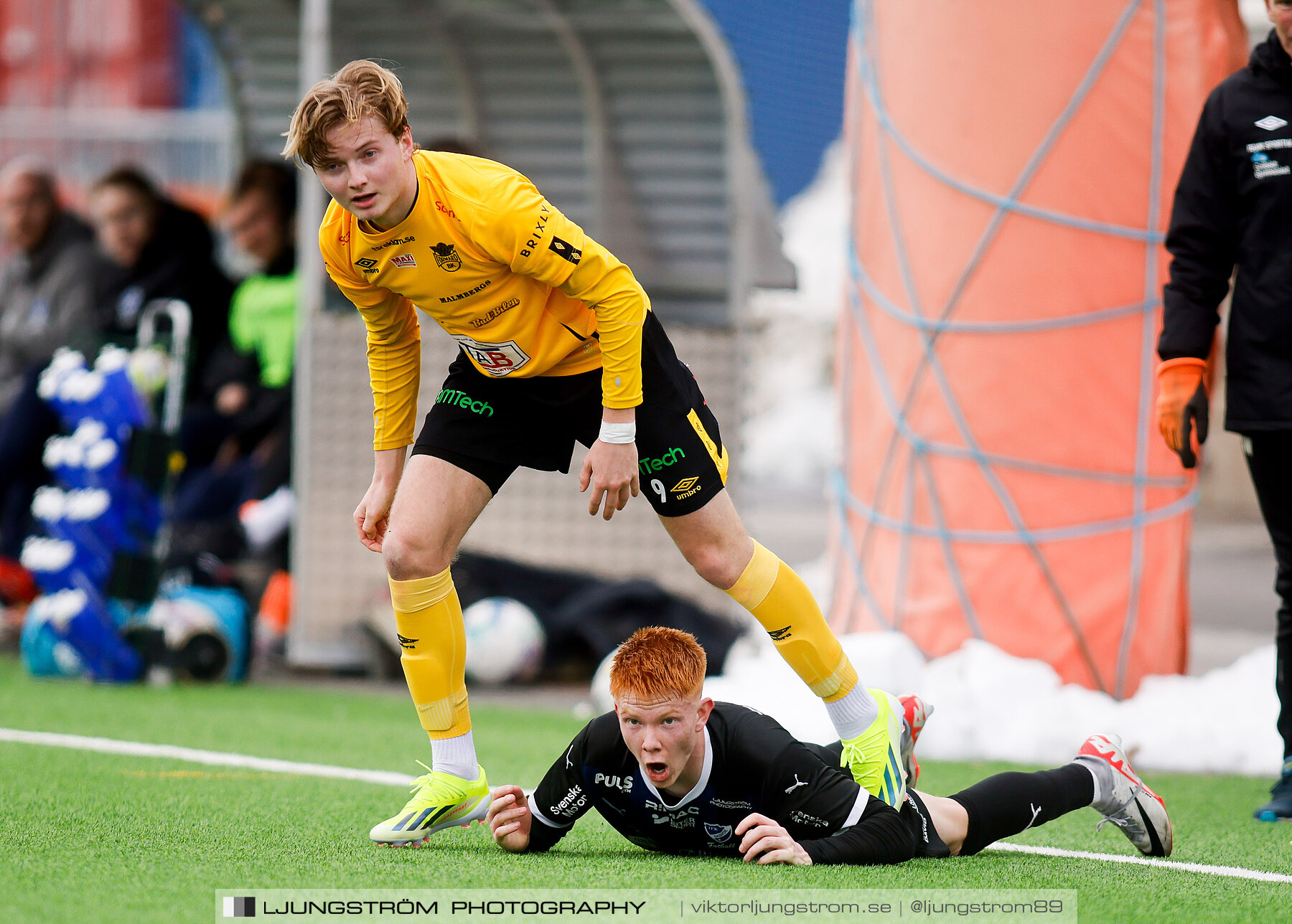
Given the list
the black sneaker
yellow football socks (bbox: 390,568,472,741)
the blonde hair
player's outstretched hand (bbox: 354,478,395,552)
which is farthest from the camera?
the black sneaker

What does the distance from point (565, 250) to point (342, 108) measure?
0.59m

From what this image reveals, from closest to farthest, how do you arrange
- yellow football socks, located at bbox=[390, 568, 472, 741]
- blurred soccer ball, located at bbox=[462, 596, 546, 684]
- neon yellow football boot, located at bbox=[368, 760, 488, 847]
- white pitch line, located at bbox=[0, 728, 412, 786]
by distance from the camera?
neon yellow football boot, located at bbox=[368, 760, 488, 847] < yellow football socks, located at bbox=[390, 568, 472, 741] < white pitch line, located at bbox=[0, 728, 412, 786] < blurred soccer ball, located at bbox=[462, 596, 546, 684]

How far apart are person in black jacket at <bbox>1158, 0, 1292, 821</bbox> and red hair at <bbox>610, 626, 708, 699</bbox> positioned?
1.97m

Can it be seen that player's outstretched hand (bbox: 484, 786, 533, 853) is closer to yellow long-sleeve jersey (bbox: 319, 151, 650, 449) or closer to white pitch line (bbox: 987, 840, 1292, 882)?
yellow long-sleeve jersey (bbox: 319, 151, 650, 449)

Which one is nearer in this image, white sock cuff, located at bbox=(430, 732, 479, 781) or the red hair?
the red hair

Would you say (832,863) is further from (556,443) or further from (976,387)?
(976,387)

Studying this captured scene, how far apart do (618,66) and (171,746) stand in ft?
16.8

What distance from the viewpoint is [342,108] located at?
3500 millimetres

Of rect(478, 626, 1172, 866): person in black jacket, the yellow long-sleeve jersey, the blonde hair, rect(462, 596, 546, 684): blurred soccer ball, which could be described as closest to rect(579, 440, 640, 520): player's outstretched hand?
the yellow long-sleeve jersey

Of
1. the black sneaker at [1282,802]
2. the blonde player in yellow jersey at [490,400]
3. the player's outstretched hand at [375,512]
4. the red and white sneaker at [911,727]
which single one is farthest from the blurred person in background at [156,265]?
the black sneaker at [1282,802]

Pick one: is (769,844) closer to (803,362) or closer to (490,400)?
(490,400)

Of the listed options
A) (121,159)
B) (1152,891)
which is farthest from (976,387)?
(121,159)

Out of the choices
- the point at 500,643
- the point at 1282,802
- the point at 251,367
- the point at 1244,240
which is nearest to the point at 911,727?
the point at 1282,802

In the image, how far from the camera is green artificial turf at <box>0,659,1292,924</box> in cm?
317
